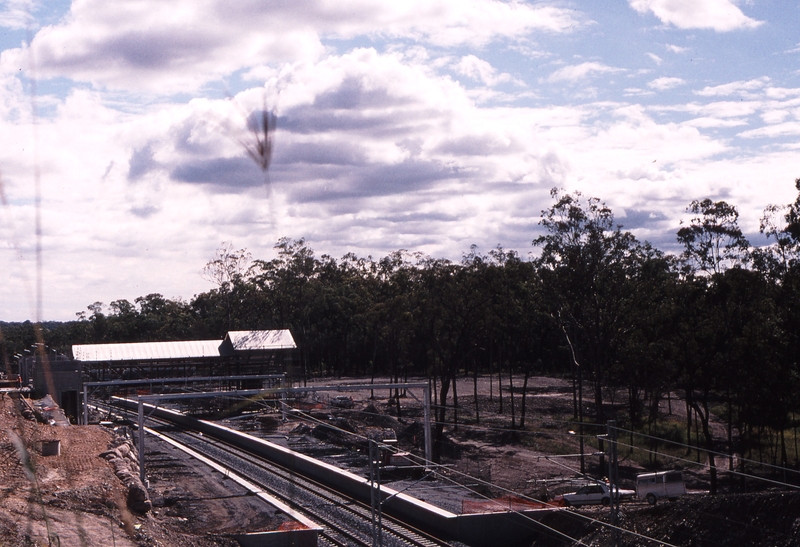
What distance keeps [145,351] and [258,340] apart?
803 cm

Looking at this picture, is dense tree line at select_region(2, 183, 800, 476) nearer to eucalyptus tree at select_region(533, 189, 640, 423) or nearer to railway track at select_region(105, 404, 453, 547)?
eucalyptus tree at select_region(533, 189, 640, 423)

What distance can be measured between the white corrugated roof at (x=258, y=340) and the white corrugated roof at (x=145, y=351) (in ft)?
5.59

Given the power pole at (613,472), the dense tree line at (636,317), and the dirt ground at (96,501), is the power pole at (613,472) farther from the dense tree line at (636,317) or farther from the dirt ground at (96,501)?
the dense tree line at (636,317)

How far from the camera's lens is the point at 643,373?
44031 mm

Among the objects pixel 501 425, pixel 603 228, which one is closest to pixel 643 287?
pixel 603 228

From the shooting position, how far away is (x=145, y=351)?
55.8 meters

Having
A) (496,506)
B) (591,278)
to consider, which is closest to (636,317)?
(591,278)

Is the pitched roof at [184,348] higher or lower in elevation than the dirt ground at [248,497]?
higher

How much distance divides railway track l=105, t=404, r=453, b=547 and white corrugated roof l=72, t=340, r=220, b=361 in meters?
21.5

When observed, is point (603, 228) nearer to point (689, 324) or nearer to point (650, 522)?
point (689, 324)

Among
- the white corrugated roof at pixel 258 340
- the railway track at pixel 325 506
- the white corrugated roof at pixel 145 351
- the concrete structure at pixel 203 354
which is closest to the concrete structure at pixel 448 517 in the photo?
the railway track at pixel 325 506

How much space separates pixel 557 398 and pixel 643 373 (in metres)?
26.6

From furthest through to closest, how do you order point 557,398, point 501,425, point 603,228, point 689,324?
point 557,398
point 501,425
point 603,228
point 689,324

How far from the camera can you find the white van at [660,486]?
29.4m
